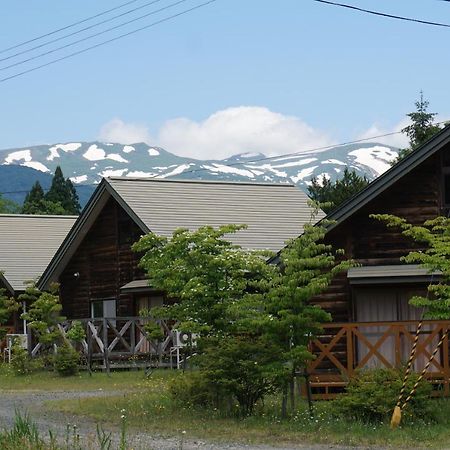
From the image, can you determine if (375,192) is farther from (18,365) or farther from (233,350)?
(18,365)

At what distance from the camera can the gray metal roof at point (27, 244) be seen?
47956mm

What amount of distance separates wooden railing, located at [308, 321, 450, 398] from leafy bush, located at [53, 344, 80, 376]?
9535 millimetres

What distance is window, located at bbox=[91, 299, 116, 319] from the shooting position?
39.8 metres

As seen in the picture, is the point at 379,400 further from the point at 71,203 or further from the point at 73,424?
the point at 71,203

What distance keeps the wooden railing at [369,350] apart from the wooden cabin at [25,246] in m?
22.7

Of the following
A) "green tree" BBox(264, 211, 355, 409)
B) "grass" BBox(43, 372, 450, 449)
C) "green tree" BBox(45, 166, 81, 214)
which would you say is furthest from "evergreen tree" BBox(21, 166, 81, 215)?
"green tree" BBox(264, 211, 355, 409)

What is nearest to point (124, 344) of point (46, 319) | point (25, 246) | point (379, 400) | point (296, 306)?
point (46, 319)

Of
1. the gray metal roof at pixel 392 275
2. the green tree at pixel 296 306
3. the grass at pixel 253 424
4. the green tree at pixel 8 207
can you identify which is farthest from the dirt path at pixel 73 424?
the green tree at pixel 8 207

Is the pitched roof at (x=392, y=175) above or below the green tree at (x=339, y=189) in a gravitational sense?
below

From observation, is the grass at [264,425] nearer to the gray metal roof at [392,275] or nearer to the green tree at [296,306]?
the green tree at [296,306]

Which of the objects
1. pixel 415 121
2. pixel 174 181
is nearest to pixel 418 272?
pixel 174 181

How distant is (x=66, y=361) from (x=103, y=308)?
716cm

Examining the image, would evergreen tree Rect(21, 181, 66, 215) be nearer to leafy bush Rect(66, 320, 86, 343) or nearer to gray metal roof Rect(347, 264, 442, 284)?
Answer: leafy bush Rect(66, 320, 86, 343)

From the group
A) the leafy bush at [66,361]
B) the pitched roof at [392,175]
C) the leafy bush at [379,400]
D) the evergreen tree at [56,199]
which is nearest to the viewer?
the leafy bush at [379,400]
